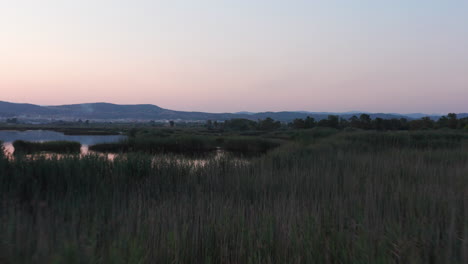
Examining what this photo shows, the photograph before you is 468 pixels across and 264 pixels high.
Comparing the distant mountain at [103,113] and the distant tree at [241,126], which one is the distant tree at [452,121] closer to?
the distant tree at [241,126]

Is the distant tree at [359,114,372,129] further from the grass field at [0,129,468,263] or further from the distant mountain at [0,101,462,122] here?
the distant mountain at [0,101,462,122]

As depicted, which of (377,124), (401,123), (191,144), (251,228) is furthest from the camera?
(401,123)

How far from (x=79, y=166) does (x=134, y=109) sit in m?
167

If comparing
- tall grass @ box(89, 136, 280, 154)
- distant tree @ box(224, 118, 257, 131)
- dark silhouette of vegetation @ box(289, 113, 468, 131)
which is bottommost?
tall grass @ box(89, 136, 280, 154)

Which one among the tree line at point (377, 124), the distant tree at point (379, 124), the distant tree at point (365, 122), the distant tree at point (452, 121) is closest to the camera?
the distant tree at point (452, 121)

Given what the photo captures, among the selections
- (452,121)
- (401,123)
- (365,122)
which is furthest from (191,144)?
(401,123)

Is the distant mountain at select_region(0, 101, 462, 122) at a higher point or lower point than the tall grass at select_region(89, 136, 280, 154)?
higher

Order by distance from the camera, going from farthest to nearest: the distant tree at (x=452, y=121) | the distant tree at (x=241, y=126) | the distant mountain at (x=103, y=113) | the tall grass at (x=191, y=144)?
1. the distant mountain at (x=103, y=113)
2. the distant tree at (x=241, y=126)
3. the distant tree at (x=452, y=121)
4. the tall grass at (x=191, y=144)

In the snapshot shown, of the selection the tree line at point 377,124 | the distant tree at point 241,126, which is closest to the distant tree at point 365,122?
the tree line at point 377,124

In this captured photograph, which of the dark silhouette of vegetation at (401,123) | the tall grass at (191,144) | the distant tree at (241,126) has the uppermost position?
the dark silhouette of vegetation at (401,123)

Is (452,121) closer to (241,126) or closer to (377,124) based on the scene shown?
(377,124)

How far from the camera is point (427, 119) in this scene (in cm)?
4172

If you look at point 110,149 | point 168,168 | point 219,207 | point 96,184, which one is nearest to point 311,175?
point 219,207

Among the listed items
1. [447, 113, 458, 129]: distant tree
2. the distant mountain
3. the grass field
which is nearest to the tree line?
[447, 113, 458, 129]: distant tree
